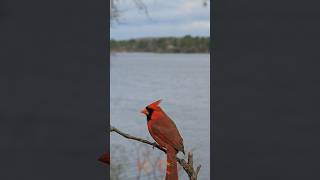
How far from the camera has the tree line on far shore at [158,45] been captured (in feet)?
7.85

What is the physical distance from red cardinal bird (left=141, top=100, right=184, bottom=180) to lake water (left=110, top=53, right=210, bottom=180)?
2 centimetres

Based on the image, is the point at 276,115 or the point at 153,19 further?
the point at 153,19

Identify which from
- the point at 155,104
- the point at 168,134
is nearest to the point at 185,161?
the point at 168,134

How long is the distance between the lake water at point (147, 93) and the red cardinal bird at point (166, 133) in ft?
0.07

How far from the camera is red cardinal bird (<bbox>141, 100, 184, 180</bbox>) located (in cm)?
235

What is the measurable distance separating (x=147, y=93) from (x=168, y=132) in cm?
19
